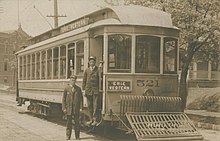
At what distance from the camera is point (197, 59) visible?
59.4 ft

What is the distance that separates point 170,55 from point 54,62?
4573mm

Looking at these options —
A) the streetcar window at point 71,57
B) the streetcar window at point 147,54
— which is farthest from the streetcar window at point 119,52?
the streetcar window at point 71,57

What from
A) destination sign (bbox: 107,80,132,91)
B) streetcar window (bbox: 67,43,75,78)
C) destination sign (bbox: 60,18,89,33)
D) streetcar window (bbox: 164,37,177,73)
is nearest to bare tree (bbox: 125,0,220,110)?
destination sign (bbox: 60,18,89,33)

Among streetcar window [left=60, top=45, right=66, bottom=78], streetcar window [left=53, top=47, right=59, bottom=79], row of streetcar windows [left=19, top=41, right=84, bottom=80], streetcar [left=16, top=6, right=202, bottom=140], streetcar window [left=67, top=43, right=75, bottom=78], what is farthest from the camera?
streetcar window [left=53, top=47, right=59, bottom=79]

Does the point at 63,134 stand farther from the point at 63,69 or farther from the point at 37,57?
the point at 37,57

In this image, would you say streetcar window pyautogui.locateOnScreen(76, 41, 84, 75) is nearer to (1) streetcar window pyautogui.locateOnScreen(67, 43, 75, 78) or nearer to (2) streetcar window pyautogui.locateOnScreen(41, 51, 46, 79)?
(1) streetcar window pyautogui.locateOnScreen(67, 43, 75, 78)

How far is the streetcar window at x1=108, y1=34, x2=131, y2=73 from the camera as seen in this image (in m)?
10.3

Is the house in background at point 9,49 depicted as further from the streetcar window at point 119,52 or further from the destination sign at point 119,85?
the destination sign at point 119,85

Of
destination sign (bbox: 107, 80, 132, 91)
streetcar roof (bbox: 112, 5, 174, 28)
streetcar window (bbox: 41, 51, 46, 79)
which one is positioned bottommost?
destination sign (bbox: 107, 80, 132, 91)

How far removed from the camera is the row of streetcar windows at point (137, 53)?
33.7 feet

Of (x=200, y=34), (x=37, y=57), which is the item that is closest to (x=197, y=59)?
(x=200, y=34)

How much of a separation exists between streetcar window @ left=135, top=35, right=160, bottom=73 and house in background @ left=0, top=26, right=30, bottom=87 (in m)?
21.8

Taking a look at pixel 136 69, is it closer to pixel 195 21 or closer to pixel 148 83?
pixel 148 83

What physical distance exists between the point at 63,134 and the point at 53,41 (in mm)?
3703
